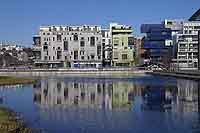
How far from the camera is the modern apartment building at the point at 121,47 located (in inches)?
5228

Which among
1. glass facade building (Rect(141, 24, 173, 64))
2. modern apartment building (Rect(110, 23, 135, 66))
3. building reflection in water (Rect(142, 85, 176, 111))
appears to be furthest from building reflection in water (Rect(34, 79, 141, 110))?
glass facade building (Rect(141, 24, 173, 64))

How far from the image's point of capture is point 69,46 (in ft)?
436

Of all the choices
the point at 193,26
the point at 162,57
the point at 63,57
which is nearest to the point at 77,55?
the point at 63,57

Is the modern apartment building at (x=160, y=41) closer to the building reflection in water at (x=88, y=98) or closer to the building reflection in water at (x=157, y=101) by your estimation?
the building reflection in water at (x=88, y=98)

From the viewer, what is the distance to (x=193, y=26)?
434 ft

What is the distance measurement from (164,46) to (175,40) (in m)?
7.09

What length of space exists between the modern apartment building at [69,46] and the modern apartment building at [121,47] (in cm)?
517

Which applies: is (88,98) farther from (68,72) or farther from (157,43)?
(157,43)

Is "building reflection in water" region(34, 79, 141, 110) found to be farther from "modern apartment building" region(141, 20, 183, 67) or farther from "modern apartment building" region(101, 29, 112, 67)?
"modern apartment building" region(141, 20, 183, 67)

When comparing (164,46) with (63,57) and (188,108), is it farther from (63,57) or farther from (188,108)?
(188,108)

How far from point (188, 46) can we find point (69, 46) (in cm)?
3755

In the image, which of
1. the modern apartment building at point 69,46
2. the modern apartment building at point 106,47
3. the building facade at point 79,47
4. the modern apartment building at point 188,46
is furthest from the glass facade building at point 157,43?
the modern apartment building at point 69,46

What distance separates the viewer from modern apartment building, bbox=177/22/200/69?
12581 cm

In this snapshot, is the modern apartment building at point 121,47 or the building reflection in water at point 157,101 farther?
the modern apartment building at point 121,47
